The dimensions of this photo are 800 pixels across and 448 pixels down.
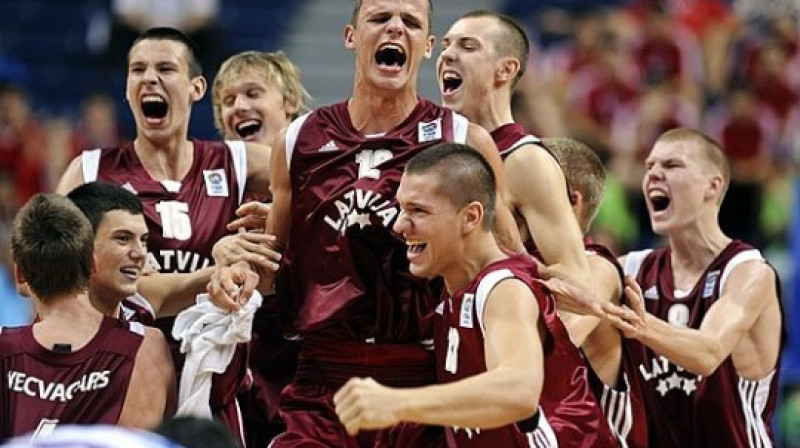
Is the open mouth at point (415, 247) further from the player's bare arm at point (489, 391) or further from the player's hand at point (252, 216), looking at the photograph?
the player's hand at point (252, 216)

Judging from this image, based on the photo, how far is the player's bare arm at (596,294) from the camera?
7.41m

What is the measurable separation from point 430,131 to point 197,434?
2591mm

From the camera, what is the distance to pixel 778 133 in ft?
58.4

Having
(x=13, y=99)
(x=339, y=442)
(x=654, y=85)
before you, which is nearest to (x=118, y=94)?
(x=13, y=99)

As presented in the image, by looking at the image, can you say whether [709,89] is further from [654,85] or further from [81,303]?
[81,303]

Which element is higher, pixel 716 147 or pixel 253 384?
pixel 716 147

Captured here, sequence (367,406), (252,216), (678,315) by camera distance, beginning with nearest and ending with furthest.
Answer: (367,406) → (252,216) → (678,315)

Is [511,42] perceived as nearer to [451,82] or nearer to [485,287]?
[451,82]

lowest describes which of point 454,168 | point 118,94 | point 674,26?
point 454,168

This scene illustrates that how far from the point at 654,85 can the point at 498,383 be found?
12415mm

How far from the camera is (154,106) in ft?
28.0

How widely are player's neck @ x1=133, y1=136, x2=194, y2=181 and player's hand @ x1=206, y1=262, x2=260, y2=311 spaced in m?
1.45

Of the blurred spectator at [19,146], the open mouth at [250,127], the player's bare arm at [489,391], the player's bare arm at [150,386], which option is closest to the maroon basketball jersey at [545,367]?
the player's bare arm at [489,391]

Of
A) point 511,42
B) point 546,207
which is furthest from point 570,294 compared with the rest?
point 511,42
